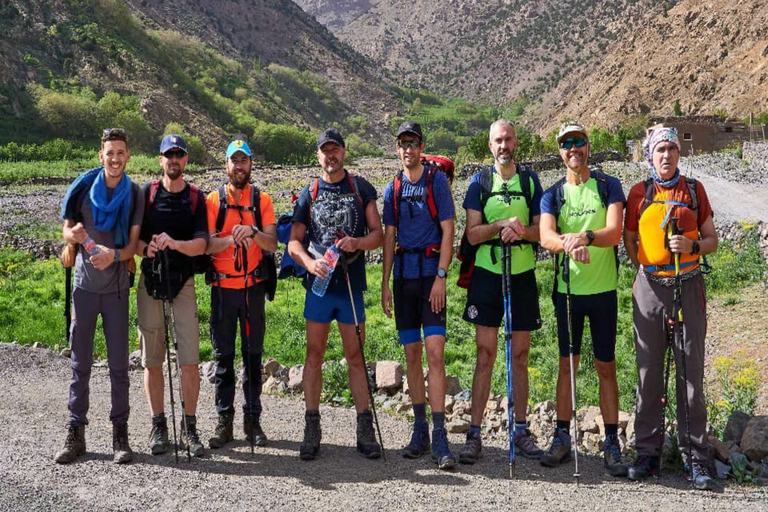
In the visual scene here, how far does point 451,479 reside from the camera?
20.0 ft

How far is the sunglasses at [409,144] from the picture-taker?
6501 mm

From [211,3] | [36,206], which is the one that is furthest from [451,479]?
[211,3]

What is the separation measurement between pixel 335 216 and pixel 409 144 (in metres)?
0.88

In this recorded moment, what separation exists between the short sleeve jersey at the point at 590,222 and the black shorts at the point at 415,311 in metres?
1.14

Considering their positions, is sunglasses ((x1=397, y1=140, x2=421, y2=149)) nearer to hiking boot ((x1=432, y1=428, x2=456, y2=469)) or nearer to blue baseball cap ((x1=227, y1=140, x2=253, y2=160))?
blue baseball cap ((x1=227, y1=140, x2=253, y2=160))

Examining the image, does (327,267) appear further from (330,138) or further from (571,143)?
(571,143)

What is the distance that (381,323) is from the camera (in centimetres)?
1473

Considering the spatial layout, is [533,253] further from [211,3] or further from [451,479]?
[211,3]

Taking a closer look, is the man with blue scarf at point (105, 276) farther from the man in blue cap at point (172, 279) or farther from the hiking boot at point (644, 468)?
the hiking boot at point (644, 468)

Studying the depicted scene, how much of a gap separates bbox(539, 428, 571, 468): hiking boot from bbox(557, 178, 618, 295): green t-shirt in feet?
4.11

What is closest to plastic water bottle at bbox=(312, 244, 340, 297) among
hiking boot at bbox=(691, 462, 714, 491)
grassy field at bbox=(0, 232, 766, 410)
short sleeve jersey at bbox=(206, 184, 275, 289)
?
short sleeve jersey at bbox=(206, 184, 275, 289)

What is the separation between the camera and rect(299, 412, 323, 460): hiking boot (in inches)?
264

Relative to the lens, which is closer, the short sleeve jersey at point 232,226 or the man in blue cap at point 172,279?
the man in blue cap at point 172,279

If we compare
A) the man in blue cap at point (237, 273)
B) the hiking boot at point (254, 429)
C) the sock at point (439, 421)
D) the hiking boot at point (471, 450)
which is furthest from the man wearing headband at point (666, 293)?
the hiking boot at point (254, 429)
